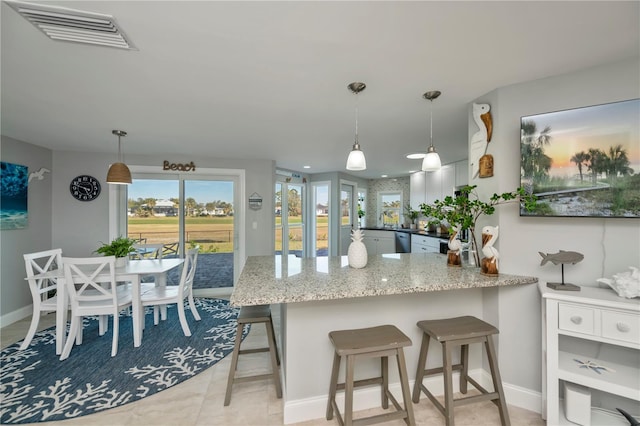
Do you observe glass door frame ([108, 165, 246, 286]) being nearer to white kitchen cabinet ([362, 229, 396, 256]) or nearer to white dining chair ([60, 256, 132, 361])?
white dining chair ([60, 256, 132, 361])

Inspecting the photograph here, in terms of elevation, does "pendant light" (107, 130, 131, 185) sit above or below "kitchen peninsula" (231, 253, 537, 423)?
above

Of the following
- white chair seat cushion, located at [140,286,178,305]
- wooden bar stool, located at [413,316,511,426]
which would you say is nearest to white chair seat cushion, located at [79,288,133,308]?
white chair seat cushion, located at [140,286,178,305]

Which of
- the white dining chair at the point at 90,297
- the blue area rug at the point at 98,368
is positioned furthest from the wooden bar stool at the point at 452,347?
the white dining chair at the point at 90,297

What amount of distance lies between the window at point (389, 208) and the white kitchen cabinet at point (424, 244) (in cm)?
159

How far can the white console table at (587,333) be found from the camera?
144 centimetres

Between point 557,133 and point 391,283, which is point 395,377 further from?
point 557,133

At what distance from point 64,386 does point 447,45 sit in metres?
3.66

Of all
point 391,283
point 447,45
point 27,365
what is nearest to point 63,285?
point 27,365

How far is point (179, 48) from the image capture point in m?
1.51

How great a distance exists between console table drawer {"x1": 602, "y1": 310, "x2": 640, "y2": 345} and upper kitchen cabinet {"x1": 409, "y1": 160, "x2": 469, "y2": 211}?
3242 mm

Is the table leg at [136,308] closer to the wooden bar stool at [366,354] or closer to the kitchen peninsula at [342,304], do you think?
the kitchen peninsula at [342,304]

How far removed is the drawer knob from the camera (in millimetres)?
1435

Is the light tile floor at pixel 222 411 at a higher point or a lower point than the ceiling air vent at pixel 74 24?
lower

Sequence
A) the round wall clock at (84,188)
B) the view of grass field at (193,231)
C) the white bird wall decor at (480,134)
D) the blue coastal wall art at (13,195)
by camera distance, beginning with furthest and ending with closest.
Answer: the view of grass field at (193,231) → the round wall clock at (84,188) → the blue coastal wall art at (13,195) → the white bird wall decor at (480,134)
